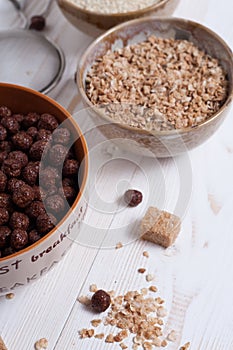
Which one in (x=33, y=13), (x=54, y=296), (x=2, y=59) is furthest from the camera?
(x=33, y=13)

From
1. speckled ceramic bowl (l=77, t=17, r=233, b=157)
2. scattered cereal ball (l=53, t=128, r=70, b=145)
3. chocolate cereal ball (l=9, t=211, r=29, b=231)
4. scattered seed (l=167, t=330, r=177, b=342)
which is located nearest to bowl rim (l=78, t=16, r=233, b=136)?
speckled ceramic bowl (l=77, t=17, r=233, b=157)

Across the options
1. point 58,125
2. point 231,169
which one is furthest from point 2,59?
point 231,169

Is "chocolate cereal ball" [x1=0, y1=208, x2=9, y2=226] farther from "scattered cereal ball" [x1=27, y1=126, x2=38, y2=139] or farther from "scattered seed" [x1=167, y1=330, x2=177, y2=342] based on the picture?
"scattered seed" [x1=167, y1=330, x2=177, y2=342]

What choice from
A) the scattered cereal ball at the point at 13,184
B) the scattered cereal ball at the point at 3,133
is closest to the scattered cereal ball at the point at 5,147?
the scattered cereal ball at the point at 3,133

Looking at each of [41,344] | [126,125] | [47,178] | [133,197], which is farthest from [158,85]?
[41,344]

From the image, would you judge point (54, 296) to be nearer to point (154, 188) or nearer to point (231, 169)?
point (154, 188)

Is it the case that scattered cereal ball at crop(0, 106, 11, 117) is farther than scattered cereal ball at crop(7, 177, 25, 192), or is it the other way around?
scattered cereal ball at crop(0, 106, 11, 117)
